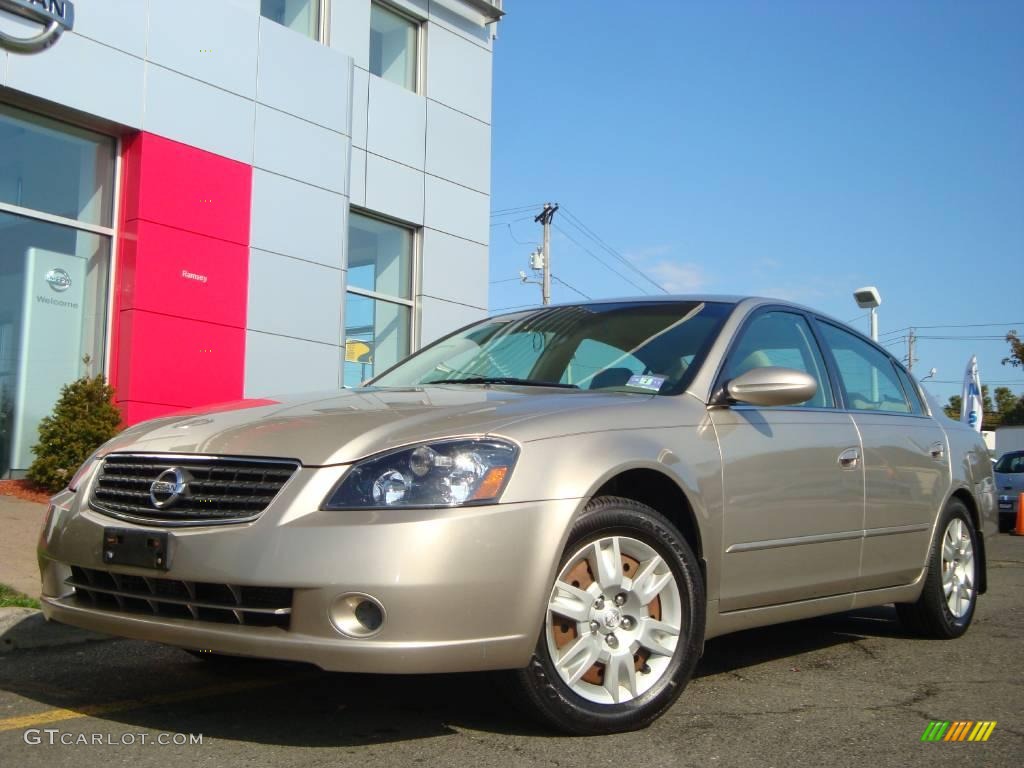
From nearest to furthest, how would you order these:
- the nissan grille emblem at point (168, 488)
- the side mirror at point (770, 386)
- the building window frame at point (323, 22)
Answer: the nissan grille emblem at point (168, 488), the side mirror at point (770, 386), the building window frame at point (323, 22)

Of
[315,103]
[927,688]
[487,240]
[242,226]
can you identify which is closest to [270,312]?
[242,226]

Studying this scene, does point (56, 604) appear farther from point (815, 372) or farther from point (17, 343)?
point (17, 343)

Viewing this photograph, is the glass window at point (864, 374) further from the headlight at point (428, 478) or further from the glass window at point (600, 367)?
the headlight at point (428, 478)

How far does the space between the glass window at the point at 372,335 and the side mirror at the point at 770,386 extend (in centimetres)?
1050

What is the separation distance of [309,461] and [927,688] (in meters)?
2.67

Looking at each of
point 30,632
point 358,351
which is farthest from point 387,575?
point 358,351

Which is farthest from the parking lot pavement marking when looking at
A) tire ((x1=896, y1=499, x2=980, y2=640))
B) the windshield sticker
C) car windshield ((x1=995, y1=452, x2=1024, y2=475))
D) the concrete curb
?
car windshield ((x1=995, y1=452, x2=1024, y2=475))

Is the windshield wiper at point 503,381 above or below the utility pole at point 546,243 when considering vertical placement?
below

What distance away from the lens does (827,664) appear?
15.8 ft

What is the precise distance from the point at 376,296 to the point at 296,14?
366cm

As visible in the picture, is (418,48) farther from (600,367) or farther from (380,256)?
(600,367)

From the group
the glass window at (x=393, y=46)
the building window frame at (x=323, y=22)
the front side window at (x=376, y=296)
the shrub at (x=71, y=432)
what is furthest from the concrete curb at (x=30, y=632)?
the glass window at (x=393, y=46)

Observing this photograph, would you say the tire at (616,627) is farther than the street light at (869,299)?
No

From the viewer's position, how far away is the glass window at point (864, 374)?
204 inches
